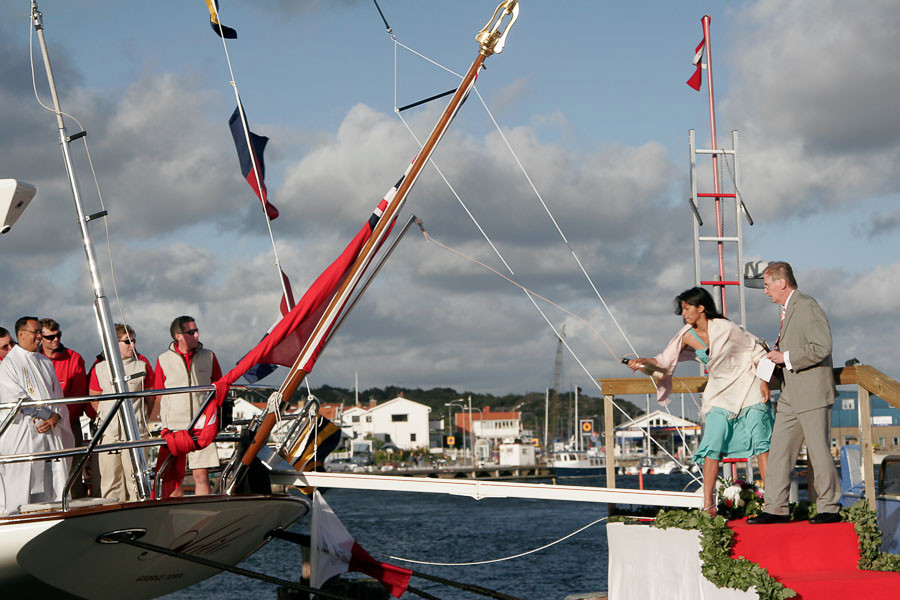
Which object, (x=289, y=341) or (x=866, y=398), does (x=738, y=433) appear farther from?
(x=289, y=341)

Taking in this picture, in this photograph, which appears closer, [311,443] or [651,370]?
[651,370]

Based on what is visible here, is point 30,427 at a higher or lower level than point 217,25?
lower

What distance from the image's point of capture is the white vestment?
810 cm

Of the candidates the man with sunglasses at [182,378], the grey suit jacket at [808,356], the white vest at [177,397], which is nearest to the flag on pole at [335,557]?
the man with sunglasses at [182,378]

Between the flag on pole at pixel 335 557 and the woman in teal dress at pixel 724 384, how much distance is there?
265 cm

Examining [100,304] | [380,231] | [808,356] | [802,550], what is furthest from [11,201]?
[802,550]

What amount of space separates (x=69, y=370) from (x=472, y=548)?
33084mm

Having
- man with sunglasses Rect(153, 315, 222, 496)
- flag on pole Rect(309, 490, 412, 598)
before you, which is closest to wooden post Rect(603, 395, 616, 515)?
flag on pole Rect(309, 490, 412, 598)

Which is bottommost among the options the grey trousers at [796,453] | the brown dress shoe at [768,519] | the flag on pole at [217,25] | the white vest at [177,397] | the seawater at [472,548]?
the seawater at [472,548]

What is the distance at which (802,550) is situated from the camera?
719 cm

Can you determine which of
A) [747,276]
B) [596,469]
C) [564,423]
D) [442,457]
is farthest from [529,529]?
[564,423]

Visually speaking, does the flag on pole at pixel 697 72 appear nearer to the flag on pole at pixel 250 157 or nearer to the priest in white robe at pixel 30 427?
the flag on pole at pixel 250 157

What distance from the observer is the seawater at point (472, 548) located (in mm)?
27703

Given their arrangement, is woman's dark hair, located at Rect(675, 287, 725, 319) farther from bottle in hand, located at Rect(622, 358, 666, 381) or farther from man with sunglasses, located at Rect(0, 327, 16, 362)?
man with sunglasses, located at Rect(0, 327, 16, 362)
